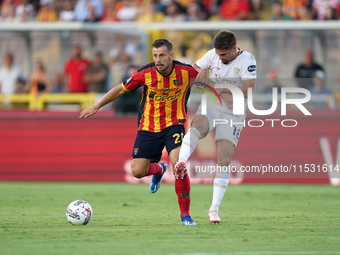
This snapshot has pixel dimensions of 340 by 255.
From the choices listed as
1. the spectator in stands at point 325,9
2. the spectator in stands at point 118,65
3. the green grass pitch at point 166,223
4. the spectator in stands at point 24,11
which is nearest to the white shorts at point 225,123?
the green grass pitch at point 166,223

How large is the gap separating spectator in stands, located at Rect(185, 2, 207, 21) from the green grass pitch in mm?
5250

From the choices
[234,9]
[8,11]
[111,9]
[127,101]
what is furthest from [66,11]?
[234,9]

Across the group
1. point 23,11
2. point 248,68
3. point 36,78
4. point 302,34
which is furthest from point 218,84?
point 23,11

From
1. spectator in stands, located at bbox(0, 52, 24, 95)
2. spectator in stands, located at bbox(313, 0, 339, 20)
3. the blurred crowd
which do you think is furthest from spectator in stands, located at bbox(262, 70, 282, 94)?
spectator in stands, located at bbox(0, 52, 24, 95)

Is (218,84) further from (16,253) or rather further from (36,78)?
(36,78)

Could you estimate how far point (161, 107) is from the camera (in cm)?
707

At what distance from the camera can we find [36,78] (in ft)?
45.2

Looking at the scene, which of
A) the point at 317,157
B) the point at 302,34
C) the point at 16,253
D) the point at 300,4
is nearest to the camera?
the point at 16,253

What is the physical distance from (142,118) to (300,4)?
8740 millimetres

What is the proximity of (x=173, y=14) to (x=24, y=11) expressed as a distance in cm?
429

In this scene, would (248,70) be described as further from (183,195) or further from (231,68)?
(183,195)

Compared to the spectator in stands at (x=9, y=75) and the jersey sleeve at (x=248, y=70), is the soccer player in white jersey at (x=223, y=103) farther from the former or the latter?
the spectator in stands at (x=9, y=75)

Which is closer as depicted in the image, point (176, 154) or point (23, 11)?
point (176, 154)

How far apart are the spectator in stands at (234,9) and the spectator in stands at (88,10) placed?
3245 mm
